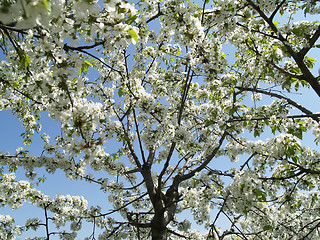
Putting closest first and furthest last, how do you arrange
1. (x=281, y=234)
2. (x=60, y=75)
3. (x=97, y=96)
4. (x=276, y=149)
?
1. (x=60, y=75)
2. (x=276, y=149)
3. (x=281, y=234)
4. (x=97, y=96)

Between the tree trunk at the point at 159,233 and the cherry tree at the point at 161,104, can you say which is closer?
the cherry tree at the point at 161,104

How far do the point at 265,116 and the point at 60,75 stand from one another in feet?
14.9

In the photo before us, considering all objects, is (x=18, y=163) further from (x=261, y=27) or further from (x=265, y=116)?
(x=261, y=27)

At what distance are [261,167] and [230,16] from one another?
3.72 meters

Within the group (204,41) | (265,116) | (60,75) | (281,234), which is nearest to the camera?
(60,75)

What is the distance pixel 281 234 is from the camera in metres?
6.58

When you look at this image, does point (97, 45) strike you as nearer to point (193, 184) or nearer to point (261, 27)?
point (193, 184)

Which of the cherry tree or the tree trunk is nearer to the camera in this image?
the cherry tree

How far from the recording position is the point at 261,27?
530 cm

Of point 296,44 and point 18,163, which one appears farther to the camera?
point 18,163

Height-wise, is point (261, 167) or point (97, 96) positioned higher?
point (97, 96)

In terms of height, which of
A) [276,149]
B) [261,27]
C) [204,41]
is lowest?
[276,149]

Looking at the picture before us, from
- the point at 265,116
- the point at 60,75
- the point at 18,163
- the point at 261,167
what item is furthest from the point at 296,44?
the point at 18,163

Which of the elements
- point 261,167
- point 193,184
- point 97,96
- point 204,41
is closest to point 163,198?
point 193,184
